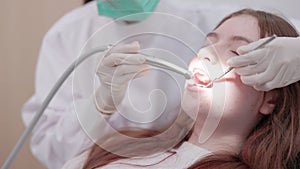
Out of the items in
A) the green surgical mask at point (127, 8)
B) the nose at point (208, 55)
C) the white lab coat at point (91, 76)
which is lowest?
the white lab coat at point (91, 76)

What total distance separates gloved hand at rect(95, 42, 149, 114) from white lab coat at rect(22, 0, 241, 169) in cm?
4

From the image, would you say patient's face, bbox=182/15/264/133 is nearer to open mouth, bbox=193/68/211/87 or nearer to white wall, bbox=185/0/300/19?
open mouth, bbox=193/68/211/87

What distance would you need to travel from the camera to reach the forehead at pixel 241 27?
1152mm

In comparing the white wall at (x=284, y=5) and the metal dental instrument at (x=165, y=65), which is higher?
the white wall at (x=284, y=5)

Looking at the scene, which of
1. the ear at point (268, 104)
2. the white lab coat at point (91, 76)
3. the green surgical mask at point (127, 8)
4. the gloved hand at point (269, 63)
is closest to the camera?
the gloved hand at point (269, 63)

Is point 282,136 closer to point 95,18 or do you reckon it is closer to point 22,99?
point 95,18

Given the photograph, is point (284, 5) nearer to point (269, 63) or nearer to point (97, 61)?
point (269, 63)

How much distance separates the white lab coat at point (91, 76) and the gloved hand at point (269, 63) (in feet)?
0.53

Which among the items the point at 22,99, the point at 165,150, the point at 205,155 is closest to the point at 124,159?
the point at 165,150

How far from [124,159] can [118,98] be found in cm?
15

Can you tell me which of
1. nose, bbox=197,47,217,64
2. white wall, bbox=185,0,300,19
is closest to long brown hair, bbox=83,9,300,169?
nose, bbox=197,47,217,64

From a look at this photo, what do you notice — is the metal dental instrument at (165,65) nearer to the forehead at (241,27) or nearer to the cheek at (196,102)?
the cheek at (196,102)

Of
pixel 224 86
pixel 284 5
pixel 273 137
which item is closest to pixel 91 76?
pixel 224 86

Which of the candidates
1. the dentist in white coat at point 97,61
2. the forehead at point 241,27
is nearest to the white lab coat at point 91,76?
the dentist in white coat at point 97,61
